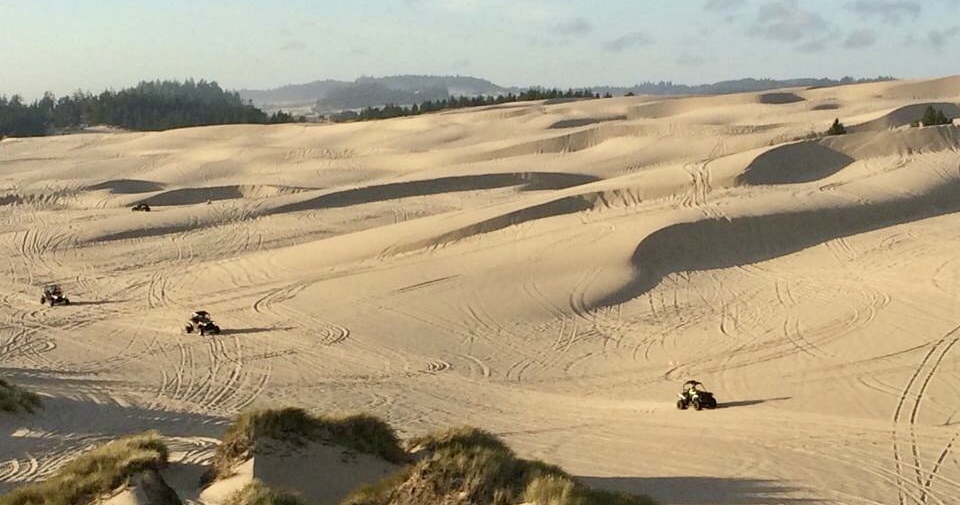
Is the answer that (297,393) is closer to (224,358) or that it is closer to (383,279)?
(224,358)

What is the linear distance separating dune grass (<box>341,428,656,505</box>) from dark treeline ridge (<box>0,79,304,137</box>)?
7225 cm

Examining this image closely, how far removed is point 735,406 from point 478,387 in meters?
3.66

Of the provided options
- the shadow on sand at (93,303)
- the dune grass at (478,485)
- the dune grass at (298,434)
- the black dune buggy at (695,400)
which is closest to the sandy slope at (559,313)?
the black dune buggy at (695,400)

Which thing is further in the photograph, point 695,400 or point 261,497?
point 695,400

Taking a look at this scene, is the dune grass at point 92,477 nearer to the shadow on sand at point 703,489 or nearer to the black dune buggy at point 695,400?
the shadow on sand at point 703,489

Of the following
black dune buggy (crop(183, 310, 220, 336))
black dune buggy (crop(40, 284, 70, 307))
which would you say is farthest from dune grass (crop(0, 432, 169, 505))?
black dune buggy (crop(40, 284, 70, 307))

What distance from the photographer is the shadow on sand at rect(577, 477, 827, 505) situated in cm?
873

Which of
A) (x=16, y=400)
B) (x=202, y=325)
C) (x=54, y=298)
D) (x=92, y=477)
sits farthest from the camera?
(x=54, y=298)

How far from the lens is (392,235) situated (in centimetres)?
2444

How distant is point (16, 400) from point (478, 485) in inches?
292

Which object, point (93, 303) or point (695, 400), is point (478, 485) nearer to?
point (695, 400)

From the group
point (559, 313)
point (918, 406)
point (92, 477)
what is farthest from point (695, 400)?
point (92, 477)

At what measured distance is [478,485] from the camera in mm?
7145

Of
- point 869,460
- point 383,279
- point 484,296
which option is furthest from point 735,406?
point 383,279
